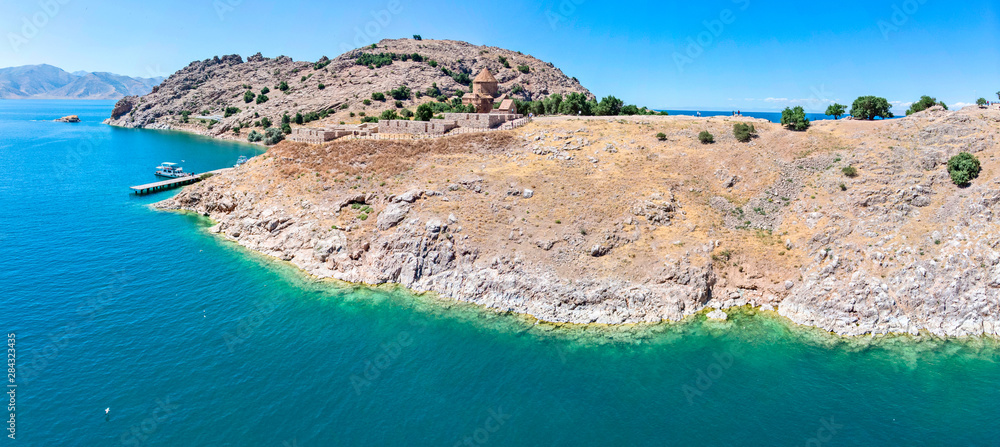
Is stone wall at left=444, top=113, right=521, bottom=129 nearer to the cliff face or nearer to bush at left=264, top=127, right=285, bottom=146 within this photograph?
the cliff face

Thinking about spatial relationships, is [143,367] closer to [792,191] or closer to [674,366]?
[674,366]

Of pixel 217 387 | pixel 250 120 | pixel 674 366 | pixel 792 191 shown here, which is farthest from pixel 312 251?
pixel 250 120

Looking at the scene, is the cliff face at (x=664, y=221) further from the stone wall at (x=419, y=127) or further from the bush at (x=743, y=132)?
the stone wall at (x=419, y=127)

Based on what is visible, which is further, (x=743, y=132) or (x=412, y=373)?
(x=743, y=132)

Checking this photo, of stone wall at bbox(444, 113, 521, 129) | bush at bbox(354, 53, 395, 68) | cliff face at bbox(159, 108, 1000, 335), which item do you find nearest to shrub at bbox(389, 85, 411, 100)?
bush at bbox(354, 53, 395, 68)

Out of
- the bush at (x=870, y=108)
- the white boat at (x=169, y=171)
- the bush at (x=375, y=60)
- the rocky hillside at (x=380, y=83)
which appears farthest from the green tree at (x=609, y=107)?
the bush at (x=375, y=60)

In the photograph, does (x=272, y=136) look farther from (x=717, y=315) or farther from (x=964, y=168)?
(x=964, y=168)

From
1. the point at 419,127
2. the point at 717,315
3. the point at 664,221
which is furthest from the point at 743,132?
the point at 419,127
